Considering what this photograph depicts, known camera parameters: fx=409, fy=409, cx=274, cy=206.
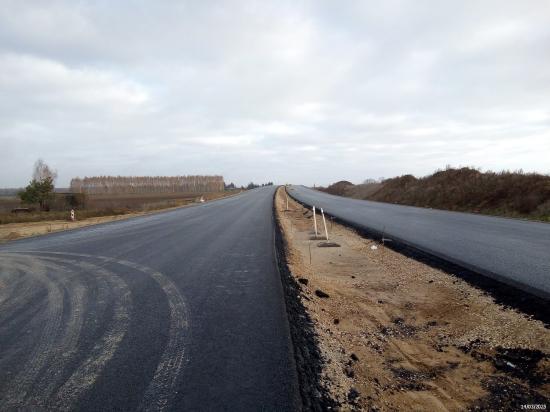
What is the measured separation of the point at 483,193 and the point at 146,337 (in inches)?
1302

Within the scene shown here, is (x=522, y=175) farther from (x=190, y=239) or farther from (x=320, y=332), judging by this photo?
(x=320, y=332)

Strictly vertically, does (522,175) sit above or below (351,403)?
above

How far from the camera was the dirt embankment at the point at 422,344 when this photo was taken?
414 centimetres

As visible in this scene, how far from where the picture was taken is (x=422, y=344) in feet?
18.8

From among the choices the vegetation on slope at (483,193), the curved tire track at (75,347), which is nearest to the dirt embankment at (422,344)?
the curved tire track at (75,347)

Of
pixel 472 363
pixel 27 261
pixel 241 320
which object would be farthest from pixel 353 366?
pixel 27 261

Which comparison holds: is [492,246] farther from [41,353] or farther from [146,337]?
[41,353]

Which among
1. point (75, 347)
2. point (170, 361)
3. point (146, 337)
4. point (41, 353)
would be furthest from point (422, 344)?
point (41, 353)


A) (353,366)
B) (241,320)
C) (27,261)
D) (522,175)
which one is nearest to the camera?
(353,366)

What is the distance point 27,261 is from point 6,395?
9.68 meters

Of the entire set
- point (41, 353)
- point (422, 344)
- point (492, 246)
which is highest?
point (492, 246)

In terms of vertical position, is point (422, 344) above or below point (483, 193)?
A: below

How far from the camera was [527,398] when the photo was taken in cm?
404

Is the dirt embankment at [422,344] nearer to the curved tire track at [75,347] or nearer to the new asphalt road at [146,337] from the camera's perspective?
the new asphalt road at [146,337]
